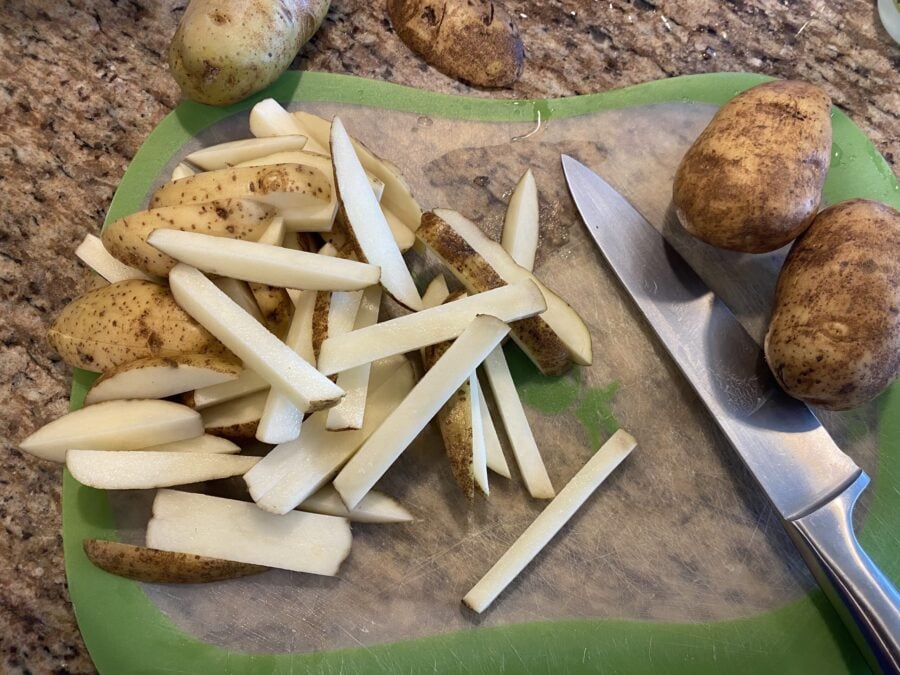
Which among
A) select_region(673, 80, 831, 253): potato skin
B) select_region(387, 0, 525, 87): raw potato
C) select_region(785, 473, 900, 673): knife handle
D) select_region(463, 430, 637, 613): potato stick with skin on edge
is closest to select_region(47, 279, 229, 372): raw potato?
select_region(463, 430, 637, 613): potato stick with skin on edge

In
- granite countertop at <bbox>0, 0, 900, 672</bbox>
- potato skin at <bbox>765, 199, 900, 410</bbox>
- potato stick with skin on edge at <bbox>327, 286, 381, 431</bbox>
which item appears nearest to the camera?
potato skin at <bbox>765, 199, 900, 410</bbox>

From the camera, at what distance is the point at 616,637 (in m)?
1.56

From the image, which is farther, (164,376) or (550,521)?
(550,521)

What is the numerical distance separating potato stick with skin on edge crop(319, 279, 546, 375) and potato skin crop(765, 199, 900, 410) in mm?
578

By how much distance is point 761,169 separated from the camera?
1.42 metres

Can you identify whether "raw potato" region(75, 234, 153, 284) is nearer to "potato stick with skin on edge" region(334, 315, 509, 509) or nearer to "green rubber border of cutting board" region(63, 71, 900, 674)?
"green rubber border of cutting board" region(63, 71, 900, 674)

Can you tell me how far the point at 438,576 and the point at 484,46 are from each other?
146 cm

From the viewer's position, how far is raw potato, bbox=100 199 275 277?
4.84 feet

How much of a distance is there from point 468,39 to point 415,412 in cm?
110

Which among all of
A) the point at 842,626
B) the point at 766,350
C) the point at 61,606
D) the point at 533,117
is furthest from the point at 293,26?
the point at 842,626

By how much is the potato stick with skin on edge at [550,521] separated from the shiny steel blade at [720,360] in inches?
10.7

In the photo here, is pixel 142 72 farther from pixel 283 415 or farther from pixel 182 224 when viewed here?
pixel 283 415

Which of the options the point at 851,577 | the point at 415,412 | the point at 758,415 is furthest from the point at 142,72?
the point at 851,577

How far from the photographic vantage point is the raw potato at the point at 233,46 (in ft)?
5.23
